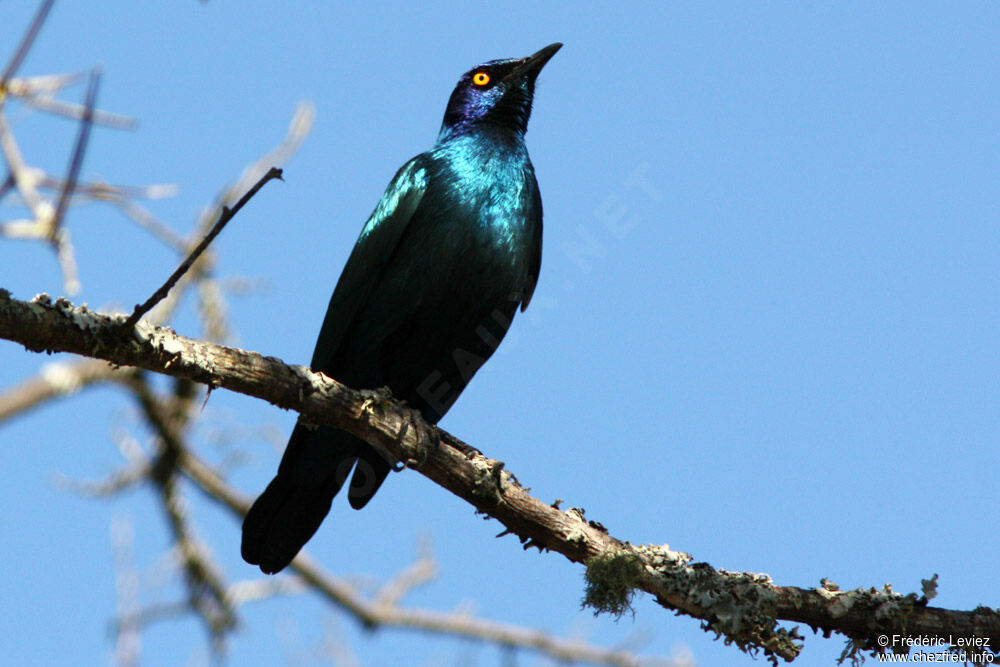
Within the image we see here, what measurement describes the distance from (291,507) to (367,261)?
1231 millimetres

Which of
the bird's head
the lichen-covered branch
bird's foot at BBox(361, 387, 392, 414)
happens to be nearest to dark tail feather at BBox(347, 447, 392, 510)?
the lichen-covered branch

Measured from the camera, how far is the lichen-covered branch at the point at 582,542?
3455 millimetres

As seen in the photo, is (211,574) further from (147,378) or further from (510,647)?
(510,647)

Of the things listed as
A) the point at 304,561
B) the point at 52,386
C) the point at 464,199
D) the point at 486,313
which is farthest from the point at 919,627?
the point at 52,386

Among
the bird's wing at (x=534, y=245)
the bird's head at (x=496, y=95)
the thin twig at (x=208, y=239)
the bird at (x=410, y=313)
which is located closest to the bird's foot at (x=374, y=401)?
the bird at (x=410, y=313)

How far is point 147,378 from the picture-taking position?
5.86 meters

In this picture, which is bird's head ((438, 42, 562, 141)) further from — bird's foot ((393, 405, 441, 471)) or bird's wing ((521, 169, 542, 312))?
bird's foot ((393, 405, 441, 471))

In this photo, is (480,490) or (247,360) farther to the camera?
(480,490)

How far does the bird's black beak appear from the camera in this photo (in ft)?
20.2

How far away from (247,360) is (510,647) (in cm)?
343

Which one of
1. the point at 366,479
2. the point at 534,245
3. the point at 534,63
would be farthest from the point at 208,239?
the point at 534,63

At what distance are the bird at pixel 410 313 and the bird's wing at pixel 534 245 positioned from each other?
0.03m

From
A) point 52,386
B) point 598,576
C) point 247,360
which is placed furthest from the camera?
point 52,386

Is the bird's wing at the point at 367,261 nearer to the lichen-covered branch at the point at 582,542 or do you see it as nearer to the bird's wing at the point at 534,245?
the bird's wing at the point at 534,245
